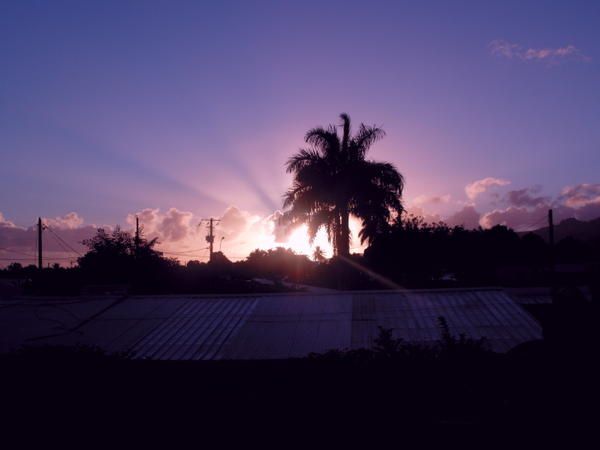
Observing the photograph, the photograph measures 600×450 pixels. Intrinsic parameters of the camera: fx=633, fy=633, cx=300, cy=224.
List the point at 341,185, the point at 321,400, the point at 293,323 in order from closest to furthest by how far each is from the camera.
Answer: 1. the point at 321,400
2. the point at 293,323
3. the point at 341,185

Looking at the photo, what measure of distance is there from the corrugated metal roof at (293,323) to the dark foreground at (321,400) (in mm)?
4851

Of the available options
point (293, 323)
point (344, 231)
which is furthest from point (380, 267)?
point (293, 323)

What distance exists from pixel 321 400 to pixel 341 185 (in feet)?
64.1

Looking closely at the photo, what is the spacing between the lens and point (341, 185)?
28500 millimetres

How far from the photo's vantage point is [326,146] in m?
28.8

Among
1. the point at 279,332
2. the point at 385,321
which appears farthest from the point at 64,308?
the point at 385,321

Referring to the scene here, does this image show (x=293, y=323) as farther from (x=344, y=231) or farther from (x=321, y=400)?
(x=344, y=231)

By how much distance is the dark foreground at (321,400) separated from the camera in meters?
8.08

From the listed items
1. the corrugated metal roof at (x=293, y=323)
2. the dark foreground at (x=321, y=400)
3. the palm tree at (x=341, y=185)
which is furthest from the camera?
the palm tree at (x=341, y=185)

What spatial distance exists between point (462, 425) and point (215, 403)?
3790 mm

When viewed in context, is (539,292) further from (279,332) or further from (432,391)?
(432,391)

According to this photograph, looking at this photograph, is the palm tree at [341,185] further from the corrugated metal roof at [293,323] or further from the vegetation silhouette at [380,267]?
the corrugated metal roof at [293,323]

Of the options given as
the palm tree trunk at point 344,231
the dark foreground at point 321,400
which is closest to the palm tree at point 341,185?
the palm tree trunk at point 344,231

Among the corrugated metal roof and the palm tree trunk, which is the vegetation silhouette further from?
the corrugated metal roof
